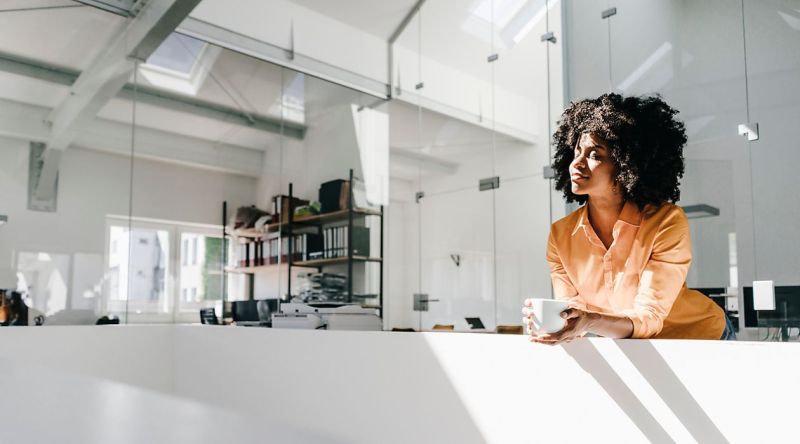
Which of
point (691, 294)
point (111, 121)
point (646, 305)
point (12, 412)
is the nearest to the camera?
point (12, 412)

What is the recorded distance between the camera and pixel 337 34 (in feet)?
17.0

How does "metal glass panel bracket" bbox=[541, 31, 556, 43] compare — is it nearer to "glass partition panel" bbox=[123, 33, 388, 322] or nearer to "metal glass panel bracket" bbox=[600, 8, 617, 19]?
"metal glass panel bracket" bbox=[600, 8, 617, 19]

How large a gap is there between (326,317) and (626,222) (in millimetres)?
1259

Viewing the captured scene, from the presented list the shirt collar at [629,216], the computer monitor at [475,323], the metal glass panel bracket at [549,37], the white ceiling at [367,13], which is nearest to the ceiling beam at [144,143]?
the white ceiling at [367,13]

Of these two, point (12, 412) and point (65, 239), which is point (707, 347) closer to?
point (12, 412)

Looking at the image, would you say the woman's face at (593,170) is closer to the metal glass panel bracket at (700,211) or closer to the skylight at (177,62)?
the metal glass panel bracket at (700,211)

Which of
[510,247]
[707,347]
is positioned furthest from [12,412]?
[510,247]

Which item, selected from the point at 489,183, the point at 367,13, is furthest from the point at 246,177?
the point at 489,183

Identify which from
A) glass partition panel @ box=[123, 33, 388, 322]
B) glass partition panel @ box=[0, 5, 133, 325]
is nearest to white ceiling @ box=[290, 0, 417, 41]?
glass partition panel @ box=[123, 33, 388, 322]

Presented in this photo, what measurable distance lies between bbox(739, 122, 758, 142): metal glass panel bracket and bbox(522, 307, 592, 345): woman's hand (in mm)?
2297

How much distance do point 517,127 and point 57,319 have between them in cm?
327

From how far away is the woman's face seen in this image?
5.07 ft

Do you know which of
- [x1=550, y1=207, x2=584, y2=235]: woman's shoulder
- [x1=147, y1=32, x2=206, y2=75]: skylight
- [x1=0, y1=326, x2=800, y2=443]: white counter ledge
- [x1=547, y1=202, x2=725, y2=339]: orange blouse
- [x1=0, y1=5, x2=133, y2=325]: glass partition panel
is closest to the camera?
[x1=0, y1=326, x2=800, y2=443]: white counter ledge

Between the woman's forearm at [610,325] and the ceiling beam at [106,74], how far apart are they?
3.91 m
